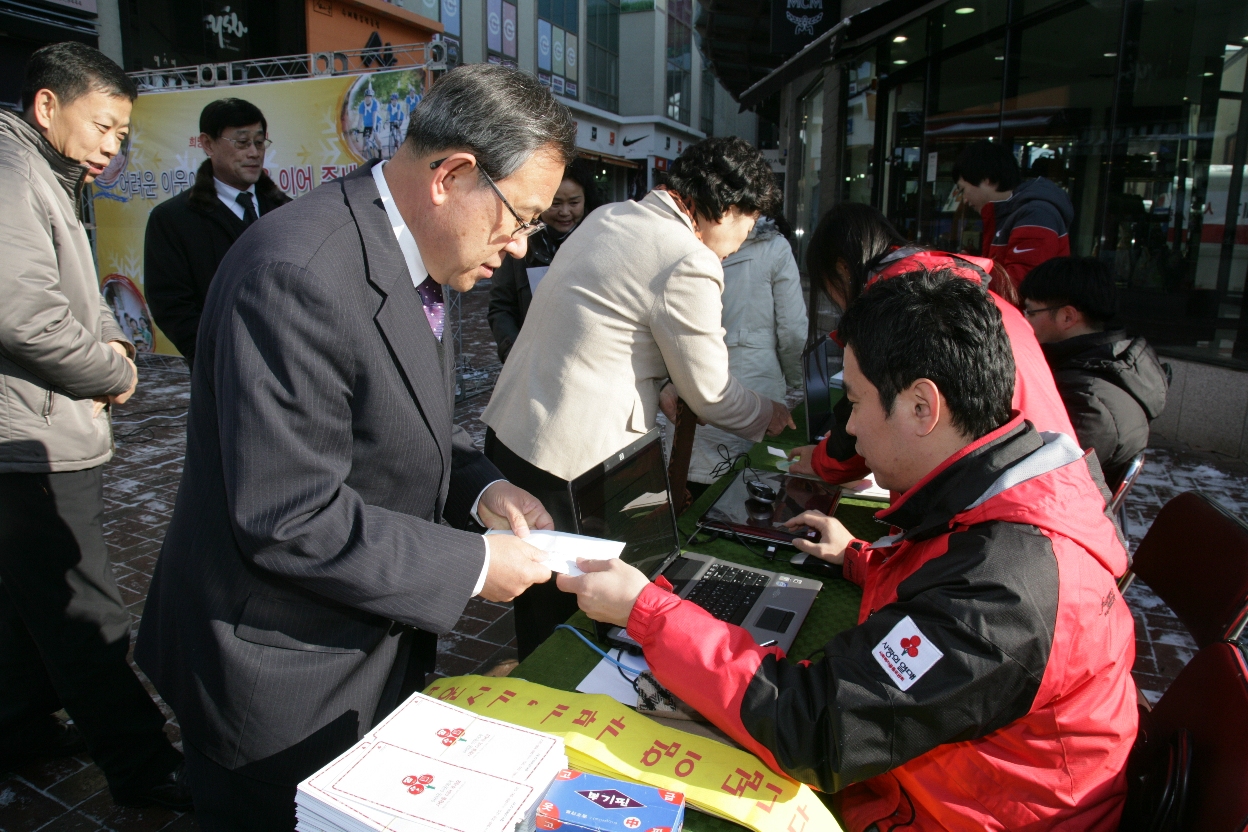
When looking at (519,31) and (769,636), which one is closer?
(769,636)

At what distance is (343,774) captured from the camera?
1011 millimetres

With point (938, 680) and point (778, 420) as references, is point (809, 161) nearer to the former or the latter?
point (778, 420)

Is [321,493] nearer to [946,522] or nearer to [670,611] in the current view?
[670,611]

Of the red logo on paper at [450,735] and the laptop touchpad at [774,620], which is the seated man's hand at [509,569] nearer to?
the red logo on paper at [450,735]

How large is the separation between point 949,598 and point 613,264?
4.62ft

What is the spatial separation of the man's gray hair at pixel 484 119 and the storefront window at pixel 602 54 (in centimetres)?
2901

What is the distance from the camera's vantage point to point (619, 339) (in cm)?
232

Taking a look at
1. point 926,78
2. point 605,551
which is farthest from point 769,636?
point 926,78

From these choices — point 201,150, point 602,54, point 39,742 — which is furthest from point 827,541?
point 602,54

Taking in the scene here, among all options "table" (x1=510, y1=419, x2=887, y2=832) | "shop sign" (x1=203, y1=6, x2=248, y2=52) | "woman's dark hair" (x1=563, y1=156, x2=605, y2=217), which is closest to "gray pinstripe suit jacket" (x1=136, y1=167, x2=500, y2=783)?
"table" (x1=510, y1=419, x2=887, y2=832)

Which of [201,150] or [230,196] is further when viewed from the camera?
[201,150]

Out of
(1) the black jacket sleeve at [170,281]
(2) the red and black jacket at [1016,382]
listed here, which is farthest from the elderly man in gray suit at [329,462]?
(1) the black jacket sleeve at [170,281]

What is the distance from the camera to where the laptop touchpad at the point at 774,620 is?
1.77m

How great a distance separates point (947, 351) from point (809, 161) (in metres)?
15.6
